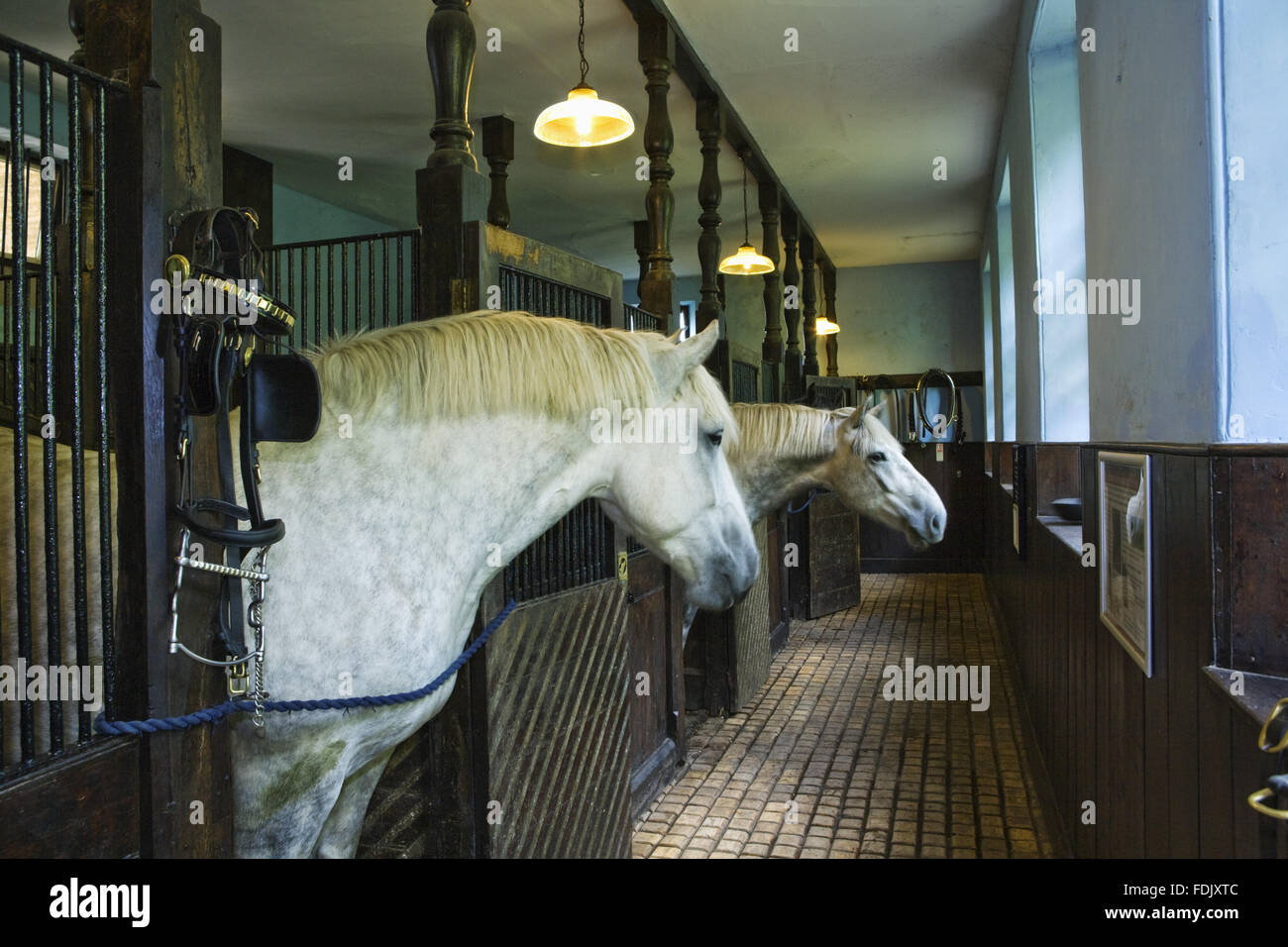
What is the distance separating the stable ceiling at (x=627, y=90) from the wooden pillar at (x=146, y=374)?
3.86 metres

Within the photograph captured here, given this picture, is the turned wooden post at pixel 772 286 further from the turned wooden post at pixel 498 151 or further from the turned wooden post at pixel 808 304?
the turned wooden post at pixel 498 151

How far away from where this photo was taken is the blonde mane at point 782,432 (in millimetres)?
3885

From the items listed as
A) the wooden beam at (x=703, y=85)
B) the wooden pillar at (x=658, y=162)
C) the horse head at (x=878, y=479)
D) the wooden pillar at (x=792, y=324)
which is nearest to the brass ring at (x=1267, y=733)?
the wooden pillar at (x=658, y=162)

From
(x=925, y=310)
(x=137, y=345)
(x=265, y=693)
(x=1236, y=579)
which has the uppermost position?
(x=925, y=310)

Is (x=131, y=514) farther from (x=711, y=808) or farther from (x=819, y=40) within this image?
(x=819, y=40)

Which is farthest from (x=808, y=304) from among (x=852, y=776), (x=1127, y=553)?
(x=1127, y=553)

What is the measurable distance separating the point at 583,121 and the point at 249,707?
11.3 ft

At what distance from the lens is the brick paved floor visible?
2.79 m

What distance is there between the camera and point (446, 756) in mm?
1922

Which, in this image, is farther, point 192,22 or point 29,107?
point 29,107

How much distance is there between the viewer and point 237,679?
124cm

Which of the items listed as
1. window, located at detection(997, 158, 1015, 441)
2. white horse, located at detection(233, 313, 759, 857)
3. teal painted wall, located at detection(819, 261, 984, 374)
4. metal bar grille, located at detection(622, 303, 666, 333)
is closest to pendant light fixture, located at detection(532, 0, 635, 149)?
metal bar grille, located at detection(622, 303, 666, 333)
